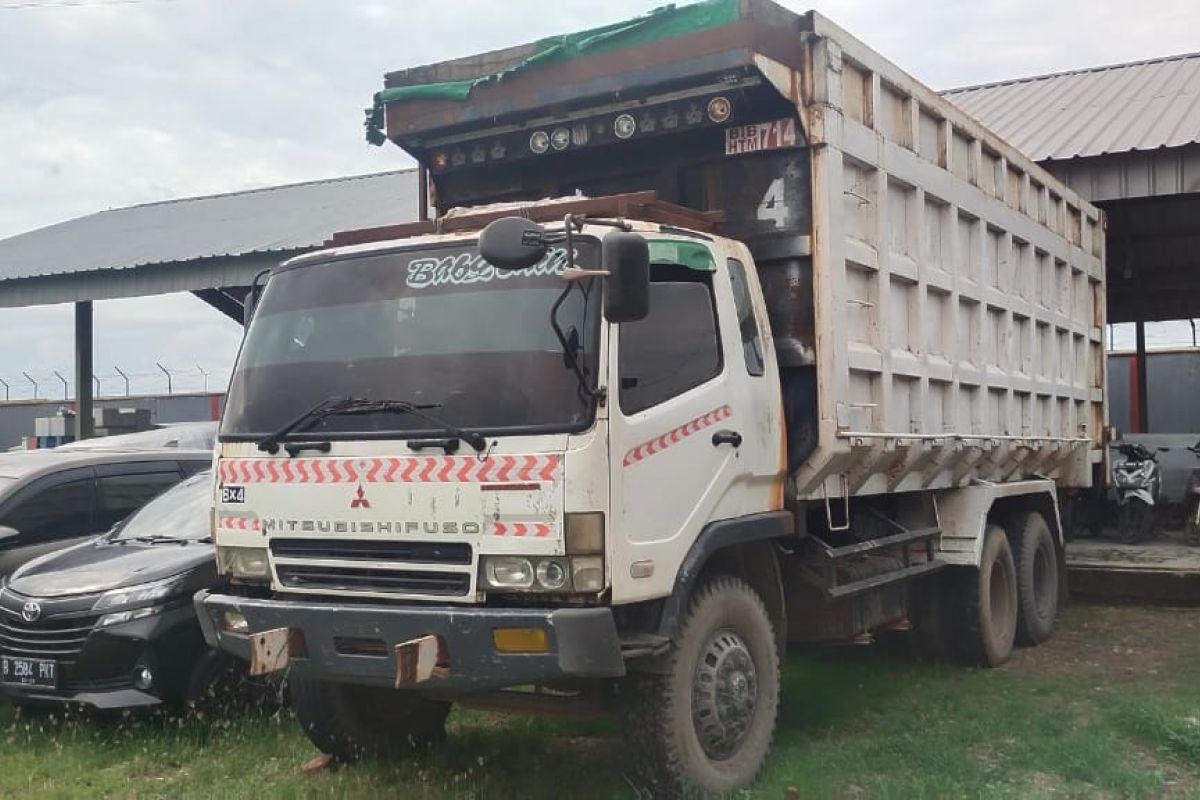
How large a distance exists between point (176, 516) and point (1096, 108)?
38.4 feet

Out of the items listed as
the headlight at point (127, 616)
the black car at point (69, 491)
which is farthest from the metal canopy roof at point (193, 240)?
the headlight at point (127, 616)

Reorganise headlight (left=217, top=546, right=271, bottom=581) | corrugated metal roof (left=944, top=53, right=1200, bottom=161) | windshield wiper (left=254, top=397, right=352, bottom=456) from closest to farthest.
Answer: windshield wiper (left=254, top=397, right=352, bottom=456) → headlight (left=217, top=546, right=271, bottom=581) → corrugated metal roof (left=944, top=53, right=1200, bottom=161)

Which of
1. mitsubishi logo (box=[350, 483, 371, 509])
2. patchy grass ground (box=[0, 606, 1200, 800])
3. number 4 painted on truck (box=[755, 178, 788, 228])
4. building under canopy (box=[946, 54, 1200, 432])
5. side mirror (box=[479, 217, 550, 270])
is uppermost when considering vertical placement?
building under canopy (box=[946, 54, 1200, 432])

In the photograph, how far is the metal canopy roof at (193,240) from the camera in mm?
16781

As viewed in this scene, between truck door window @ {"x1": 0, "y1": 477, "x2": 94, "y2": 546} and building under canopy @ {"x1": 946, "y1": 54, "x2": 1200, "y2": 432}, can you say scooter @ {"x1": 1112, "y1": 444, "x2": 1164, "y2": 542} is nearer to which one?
building under canopy @ {"x1": 946, "y1": 54, "x2": 1200, "y2": 432}

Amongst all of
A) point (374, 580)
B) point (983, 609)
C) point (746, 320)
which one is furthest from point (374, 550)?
point (983, 609)

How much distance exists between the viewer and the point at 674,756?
466 cm

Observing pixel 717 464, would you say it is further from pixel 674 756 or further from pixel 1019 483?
pixel 1019 483

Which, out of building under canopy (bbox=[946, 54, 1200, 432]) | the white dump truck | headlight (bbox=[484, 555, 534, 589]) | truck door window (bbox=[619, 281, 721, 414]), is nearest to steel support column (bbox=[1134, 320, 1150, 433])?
building under canopy (bbox=[946, 54, 1200, 432])

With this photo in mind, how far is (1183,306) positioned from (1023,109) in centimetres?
780

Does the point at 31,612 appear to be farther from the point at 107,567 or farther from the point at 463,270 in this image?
the point at 463,270

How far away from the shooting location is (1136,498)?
12773 millimetres

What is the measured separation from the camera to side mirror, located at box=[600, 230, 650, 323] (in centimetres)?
431

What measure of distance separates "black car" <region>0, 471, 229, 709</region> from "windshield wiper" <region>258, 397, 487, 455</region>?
195 centimetres
